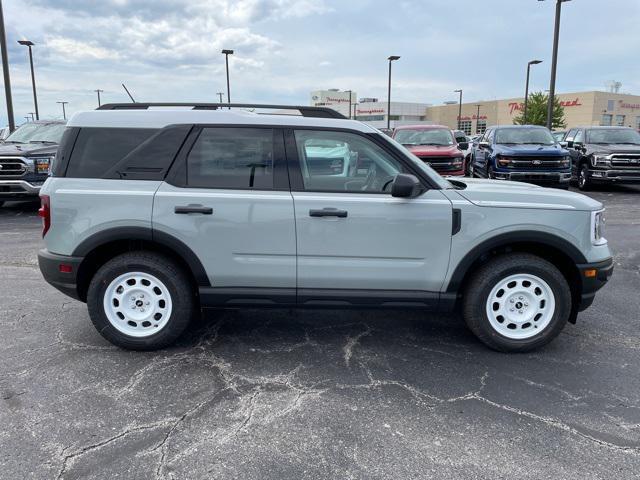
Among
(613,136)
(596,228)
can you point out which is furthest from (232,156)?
(613,136)

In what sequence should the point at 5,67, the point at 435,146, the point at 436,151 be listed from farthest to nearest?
the point at 5,67
the point at 435,146
the point at 436,151

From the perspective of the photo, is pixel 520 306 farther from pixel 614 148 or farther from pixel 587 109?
pixel 587 109

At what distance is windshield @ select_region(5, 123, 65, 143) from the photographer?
36.8 ft

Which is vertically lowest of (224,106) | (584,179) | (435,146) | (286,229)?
(584,179)

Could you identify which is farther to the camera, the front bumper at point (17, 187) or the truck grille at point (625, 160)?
the truck grille at point (625, 160)

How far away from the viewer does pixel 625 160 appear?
13.6 m

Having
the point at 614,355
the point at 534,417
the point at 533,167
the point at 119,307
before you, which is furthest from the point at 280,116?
the point at 533,167

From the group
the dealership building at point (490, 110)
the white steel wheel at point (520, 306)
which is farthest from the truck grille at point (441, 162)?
the dealership building at point (490, 110)

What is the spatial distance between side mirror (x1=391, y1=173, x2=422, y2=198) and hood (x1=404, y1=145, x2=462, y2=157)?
30.2 feet

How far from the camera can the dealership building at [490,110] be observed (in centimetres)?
6762

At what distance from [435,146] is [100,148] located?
35.2ft

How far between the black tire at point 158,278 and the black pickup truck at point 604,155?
13337 mm

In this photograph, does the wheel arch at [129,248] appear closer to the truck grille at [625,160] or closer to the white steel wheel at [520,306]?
the white steel wheel at [520,306]

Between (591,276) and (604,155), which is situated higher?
(604,155)
